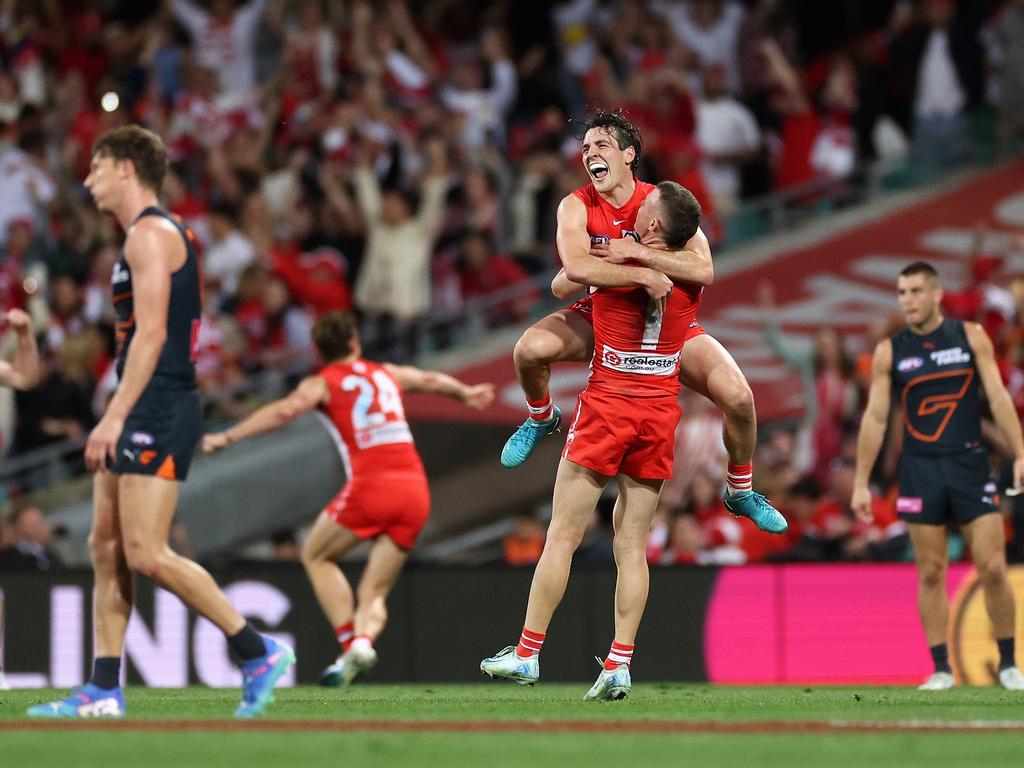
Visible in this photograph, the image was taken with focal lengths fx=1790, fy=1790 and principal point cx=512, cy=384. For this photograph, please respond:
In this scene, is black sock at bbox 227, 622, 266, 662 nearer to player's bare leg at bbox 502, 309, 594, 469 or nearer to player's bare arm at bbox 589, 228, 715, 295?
player's bare leg at bbox 502, 309, 594, 469

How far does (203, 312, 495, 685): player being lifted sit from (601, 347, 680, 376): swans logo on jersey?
2701 mm

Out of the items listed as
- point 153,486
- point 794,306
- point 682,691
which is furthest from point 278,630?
point 794,306

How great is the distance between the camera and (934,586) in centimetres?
1106

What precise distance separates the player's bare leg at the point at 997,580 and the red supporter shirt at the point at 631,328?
2.87m

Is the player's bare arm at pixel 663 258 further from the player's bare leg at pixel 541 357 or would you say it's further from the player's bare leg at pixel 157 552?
the player's bare leg at pixel 157 552

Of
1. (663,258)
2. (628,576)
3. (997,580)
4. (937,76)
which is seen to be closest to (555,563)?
(628,576)

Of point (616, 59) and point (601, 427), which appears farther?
point (616, 59)

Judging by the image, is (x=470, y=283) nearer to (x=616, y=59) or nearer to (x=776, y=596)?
(x=616, y=59)

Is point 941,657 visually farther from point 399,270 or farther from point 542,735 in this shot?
→ point 399,270

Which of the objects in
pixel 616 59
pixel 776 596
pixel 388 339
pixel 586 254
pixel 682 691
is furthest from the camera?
pixel 616 59

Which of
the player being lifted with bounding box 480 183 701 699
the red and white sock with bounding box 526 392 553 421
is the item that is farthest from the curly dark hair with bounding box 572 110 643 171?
the red and white sock with bounding box 526 392 553 421

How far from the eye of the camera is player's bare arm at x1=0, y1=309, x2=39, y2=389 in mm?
8344

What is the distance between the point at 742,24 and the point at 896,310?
4589 millimetres

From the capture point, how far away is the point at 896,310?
17.8 meters
